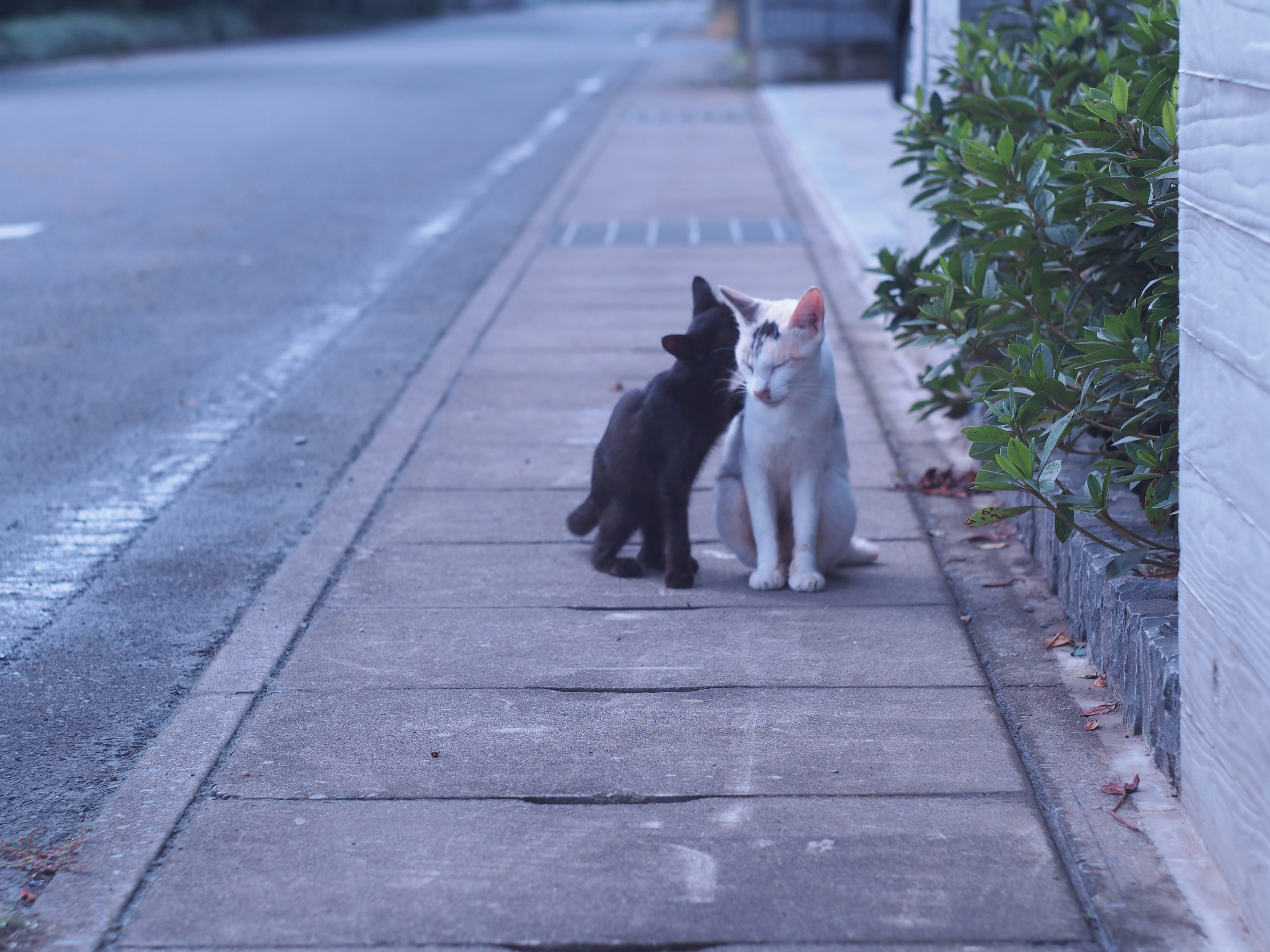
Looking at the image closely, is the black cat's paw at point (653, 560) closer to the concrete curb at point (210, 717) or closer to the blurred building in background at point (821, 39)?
the concrete curb at point (210, 717)

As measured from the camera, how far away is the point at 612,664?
10.9 ft

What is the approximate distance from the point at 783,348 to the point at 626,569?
82 cm

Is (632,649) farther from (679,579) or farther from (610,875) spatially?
(610,875)

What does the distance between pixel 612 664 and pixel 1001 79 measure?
97.8 inches

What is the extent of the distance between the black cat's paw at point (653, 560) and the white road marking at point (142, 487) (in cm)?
166

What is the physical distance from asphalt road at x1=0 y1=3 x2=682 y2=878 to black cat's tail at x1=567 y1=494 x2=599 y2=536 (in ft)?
3.00

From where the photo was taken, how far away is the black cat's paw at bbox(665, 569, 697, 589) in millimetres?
3846

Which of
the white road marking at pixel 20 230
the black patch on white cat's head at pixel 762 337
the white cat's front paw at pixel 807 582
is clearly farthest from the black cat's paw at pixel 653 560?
the white road marking at pixel 20 230

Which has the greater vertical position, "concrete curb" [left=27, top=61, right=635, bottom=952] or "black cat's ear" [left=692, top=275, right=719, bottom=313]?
"black cat's ear" [left=692, top=275, right=719, bottom=313]

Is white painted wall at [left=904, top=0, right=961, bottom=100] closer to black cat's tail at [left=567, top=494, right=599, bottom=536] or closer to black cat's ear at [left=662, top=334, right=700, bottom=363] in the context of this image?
black cat's ear at [left=662, top=334, right=700, bottom=363]

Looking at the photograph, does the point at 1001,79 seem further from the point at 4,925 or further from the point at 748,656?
the point at 4,925

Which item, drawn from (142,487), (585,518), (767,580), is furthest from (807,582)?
(142,487)

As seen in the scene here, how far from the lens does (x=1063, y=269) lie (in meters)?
3.78

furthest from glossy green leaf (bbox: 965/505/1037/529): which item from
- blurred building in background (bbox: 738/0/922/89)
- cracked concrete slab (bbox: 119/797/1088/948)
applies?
blurred building in background (bbox: 738/0/922/89)
